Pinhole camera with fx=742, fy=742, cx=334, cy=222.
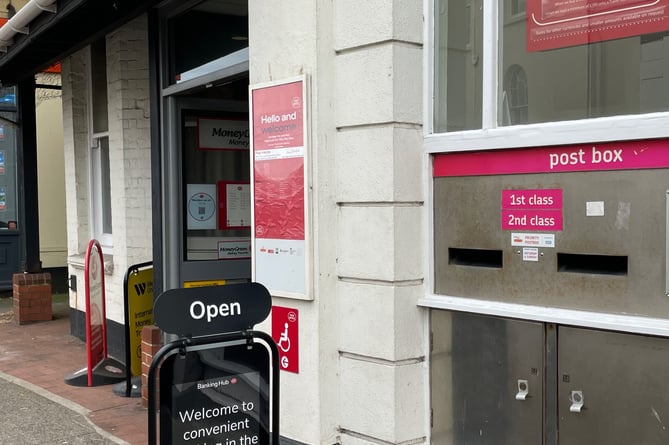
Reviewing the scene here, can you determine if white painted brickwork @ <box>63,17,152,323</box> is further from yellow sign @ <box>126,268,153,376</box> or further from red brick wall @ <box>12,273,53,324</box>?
red brick wall @ <box>12,273,53,324</box>

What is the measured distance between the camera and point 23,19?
7.63 metres

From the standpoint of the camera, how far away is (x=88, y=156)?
9.24 meters

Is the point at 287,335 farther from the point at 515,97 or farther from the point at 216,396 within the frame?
the point at 515,97

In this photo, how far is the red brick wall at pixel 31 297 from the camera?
35.9 feet

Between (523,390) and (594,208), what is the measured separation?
1.01 metres

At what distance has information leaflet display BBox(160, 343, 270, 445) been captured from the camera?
342 cm

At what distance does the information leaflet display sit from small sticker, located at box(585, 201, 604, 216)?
67.8 inches

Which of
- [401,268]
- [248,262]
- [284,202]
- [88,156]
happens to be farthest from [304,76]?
[88,156]

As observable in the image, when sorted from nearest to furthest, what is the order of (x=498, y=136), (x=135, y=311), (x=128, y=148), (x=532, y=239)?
(x=532, y=239), (x=498, y=136), (x=135, y=311), (x=128, y=148)

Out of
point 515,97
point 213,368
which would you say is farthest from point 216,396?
point 515,97

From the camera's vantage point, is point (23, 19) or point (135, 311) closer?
point (135, 311)

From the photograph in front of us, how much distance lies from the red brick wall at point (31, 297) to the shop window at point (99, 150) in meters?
2.29

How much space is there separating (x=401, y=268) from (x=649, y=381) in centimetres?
145

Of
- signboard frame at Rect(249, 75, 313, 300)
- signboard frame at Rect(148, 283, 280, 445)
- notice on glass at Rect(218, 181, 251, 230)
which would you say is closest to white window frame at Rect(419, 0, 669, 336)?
signboard frame at Rect(249, 75, 313, 300)
